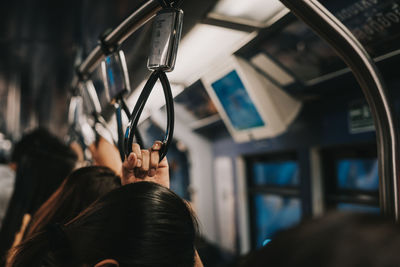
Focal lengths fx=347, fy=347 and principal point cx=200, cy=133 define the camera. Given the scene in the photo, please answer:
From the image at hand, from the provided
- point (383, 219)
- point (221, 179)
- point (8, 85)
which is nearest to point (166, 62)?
point (383, 219)

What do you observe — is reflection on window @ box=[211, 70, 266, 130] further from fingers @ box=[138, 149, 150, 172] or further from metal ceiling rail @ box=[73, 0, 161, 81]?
fingers @ box=[138, 149, 150, 172]

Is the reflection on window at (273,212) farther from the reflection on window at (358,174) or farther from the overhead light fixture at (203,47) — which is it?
the overhead light fixture at (203,47)

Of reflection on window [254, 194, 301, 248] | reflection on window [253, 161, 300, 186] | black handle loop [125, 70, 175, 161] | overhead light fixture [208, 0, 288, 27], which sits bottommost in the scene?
reflection on window [254, 194, 301, 248]

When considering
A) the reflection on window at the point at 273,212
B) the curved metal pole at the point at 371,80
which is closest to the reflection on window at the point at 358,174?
the reflection on window at the point at 273,212

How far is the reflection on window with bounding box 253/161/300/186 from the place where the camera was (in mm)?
3022

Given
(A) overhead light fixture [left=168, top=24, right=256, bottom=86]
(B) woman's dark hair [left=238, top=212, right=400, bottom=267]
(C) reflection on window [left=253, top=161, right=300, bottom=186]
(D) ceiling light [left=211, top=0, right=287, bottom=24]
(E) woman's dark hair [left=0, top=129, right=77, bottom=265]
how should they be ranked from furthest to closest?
(C) reflection on window [left=253, top=161, right=300, bottom=186], (E) woman's dark hair [left=0, top=129, right=77, bottom=265], (D) ceiling light [left=211, top=0, right=287, bottom=24], (A) overhead light fixture [left=168, top=24, right=256, bottom=86], (B) woman's dark hair [left=238, top=212, right=400, bottom=267]

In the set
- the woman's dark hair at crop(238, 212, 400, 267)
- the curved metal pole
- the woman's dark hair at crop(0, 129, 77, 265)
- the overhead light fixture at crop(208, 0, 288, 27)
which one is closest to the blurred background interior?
the overhead light fixture at crop(208, 0, 288, 27)

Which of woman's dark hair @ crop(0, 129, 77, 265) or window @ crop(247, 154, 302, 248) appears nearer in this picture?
woman's dark hair @ crop(0, 129, 77, 265)

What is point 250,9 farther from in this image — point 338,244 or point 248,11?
point 338,244

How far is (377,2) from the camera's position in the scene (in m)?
1.41

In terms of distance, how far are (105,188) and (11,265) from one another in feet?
1.05

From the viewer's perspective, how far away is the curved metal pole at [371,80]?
58 centimetres

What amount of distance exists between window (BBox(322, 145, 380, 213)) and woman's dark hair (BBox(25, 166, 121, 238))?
1.67 m

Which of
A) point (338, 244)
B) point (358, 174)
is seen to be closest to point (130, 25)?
point (338, 244)
